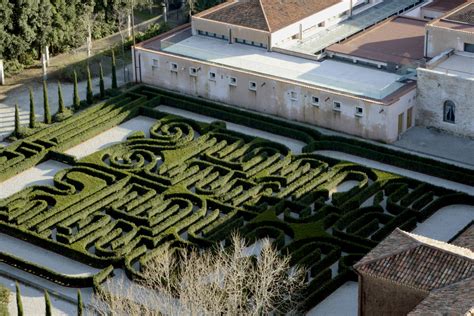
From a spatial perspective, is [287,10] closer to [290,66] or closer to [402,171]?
[290,66]

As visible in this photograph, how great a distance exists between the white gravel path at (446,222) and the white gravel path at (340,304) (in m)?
6.79

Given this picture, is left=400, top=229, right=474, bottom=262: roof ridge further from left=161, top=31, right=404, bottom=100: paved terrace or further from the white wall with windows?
left=161, top=31, right=404, bottom=100: paved terrace

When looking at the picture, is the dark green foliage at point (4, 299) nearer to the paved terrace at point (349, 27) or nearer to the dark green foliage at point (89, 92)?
the dark green foliage at point (89, 92)

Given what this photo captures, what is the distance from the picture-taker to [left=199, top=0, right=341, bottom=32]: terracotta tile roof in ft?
244

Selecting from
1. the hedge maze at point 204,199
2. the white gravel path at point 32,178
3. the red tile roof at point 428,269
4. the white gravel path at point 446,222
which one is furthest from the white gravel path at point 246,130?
the red tile roof at point 428,269

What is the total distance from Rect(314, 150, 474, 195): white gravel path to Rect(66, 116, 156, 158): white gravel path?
A: 12.3 meters

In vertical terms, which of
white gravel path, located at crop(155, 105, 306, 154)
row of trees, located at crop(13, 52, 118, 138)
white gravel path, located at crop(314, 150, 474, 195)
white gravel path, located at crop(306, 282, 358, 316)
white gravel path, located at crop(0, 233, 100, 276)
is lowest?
white gravel path, located at crop(306, 282, 358, 316)

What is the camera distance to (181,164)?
6456 cm

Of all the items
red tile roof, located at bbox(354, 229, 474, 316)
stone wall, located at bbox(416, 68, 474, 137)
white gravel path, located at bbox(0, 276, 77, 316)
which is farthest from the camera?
stone wall, located at bbox(416, 68, 474, 137)

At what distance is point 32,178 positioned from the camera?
211 ft

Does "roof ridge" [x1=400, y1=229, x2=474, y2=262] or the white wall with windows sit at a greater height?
"roof ridge" [x1=400, y1=229, x2=474, y2=262]

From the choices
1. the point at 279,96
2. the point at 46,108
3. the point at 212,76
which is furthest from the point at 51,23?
the point at 279,96

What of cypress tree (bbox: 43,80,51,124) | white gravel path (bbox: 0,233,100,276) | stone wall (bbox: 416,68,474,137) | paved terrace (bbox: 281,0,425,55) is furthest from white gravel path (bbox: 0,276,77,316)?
paved terrace (bbox: 281,0,425,55)

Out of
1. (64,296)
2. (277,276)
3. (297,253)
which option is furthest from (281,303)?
(64,296)
